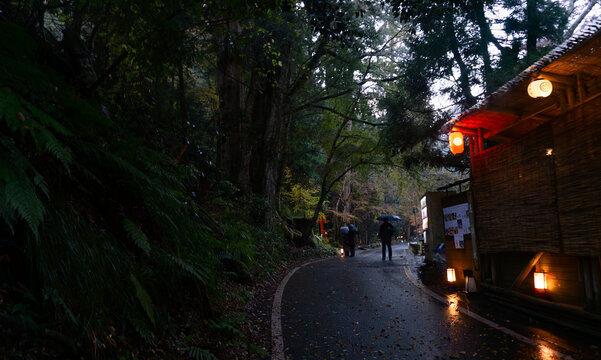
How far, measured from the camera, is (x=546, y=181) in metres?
7.07

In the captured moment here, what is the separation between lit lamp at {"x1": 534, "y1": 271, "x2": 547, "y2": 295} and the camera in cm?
730

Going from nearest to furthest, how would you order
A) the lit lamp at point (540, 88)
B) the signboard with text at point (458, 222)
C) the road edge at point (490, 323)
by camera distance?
1. the road edge at point (490, 323)
2. the lit lamp at point (540, 88)
3. the signboard with text at point (458, 222)

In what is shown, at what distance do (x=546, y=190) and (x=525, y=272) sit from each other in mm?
1945

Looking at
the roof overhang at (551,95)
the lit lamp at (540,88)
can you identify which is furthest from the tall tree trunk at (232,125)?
the lit lamp at (540,88)

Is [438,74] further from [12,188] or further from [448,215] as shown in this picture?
[12,188]

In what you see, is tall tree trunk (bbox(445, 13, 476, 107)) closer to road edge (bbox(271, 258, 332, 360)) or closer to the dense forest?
the dense forest

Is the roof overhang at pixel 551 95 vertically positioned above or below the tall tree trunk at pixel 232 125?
below

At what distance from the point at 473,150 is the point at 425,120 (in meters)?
5.26

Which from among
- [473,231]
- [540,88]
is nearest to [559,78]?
[540,88]

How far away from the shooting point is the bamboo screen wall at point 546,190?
19.5ft

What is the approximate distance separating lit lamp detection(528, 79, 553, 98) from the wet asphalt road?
13.0ft

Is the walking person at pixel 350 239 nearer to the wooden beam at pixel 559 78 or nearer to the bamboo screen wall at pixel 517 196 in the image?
the bamboo screen wall at pixel 517 196

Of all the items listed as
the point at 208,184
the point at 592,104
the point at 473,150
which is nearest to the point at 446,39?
the point at 473,150

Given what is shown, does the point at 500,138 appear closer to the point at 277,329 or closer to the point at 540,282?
the point at 540,282
